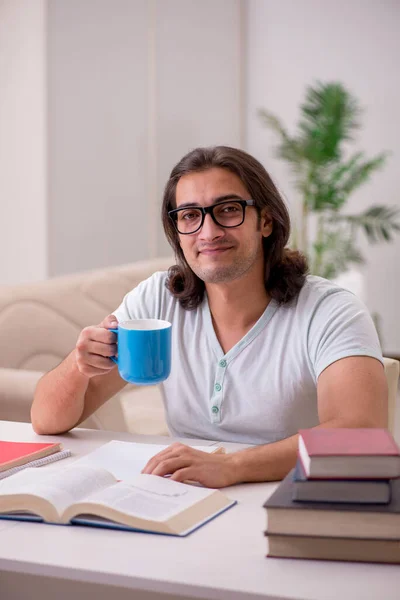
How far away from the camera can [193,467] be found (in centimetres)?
148

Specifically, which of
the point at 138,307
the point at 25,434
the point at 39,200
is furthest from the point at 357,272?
the point at 25,434

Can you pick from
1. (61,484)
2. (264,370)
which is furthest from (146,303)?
(61,484)

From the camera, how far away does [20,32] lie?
4.01 meters

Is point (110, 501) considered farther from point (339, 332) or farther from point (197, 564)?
point (339, 332)

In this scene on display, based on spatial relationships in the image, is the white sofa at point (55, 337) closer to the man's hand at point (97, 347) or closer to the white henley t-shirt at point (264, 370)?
the white henley t-shirt at point (264, 370)

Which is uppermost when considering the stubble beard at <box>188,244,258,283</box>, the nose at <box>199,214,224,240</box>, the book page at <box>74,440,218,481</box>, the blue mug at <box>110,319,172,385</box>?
the nose at <box>199,214,224,240</box>

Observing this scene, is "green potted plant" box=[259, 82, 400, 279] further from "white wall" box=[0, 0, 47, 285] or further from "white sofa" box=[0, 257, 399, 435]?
"white sofa" box=[0, 257, 399, 435]

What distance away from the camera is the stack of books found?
45.1 inches

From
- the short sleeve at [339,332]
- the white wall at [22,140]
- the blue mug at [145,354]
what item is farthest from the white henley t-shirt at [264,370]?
the white wall at [22,140]

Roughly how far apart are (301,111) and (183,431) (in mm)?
4189

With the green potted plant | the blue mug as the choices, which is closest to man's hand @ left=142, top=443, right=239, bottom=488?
the blue mug

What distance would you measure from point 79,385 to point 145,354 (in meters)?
0.48

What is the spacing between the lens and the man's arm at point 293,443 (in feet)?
4.89

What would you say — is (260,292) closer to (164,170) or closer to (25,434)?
(25,434)
